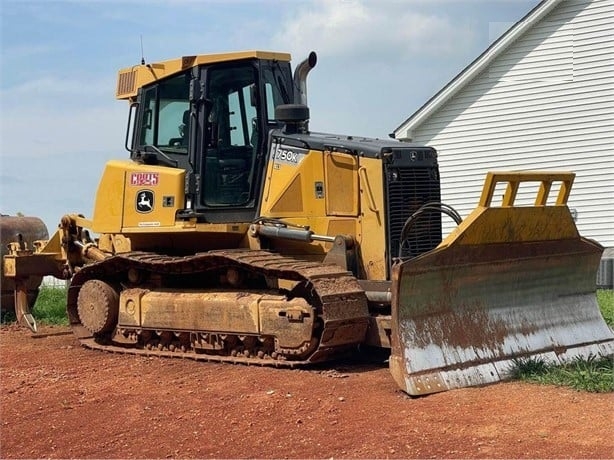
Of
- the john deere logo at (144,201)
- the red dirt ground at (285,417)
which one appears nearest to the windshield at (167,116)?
the john deere logo at (144,201)

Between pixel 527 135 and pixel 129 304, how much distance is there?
469 inches

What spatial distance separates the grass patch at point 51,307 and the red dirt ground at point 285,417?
5013 mm

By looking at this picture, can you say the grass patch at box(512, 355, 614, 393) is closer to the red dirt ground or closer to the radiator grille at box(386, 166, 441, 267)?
the red dirt ground

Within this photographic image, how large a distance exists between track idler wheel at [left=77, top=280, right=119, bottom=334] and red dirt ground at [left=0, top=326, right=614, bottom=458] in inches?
58.1

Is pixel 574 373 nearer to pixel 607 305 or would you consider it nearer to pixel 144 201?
pixel 144 201

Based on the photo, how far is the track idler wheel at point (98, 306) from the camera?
10.6 m

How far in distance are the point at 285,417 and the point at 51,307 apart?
Result: 9.29 meters

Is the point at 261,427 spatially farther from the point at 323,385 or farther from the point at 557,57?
the point at 557,57

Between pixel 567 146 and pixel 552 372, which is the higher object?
pixel 567 146

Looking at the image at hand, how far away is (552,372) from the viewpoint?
7848 mm

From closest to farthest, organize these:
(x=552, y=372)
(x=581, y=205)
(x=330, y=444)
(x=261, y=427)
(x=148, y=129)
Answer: (x=330, y=444) < (x=261, y=427) < (x=552, y=372) < (x=148, y=129) < (x=581, y=205)

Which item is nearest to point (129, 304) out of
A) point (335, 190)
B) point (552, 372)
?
point (335, 190)

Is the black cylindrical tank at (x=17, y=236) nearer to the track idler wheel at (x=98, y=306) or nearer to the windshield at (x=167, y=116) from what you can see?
the track idler wheel at (x=98, y=306)

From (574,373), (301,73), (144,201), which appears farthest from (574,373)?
(144,201)
